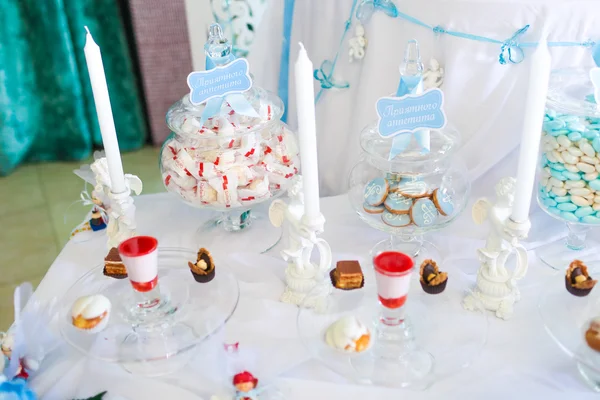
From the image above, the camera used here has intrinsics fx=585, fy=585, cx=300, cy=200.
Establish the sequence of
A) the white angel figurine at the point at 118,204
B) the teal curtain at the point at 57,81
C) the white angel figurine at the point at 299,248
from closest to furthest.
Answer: the white angel figurine at the point at 299,248
the white angel figurine at the point at 118,204
the teal curtain at the point at 57,81

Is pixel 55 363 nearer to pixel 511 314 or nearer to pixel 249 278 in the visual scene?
pixel 249 278

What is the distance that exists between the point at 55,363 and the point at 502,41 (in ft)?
3.17

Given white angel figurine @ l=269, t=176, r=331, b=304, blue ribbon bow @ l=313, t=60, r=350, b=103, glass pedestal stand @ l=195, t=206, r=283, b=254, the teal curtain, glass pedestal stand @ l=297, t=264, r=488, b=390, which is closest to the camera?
glass pedestal stand @ l=297, t=264, r=488, b=390

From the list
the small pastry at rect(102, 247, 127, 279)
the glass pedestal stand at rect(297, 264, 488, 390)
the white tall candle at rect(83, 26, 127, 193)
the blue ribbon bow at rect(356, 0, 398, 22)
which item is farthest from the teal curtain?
the glass pedestal stand at rect(297, 264, 488, 390)

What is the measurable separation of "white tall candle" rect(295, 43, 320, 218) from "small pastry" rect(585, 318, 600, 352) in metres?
0.42

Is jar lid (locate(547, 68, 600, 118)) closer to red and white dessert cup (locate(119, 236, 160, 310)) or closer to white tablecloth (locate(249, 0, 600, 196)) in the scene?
white tablecloth (locate(249, 0, 600, 196))

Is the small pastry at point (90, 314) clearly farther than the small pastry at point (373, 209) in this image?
No

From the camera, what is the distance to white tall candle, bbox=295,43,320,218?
0.76 m

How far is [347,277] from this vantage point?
0.89m

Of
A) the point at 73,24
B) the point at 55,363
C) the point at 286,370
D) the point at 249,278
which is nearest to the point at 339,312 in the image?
the point at 286,370

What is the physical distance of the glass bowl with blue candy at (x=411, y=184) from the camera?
101 centimetres

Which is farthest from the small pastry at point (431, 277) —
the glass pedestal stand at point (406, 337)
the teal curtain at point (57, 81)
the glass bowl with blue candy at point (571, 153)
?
the teal curtain at point (57, 81)

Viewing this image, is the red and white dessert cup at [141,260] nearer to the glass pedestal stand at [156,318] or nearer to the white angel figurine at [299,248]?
the glass pedestal stand at [156,318]

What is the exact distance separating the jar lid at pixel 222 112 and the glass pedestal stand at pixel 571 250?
23.0 inches
